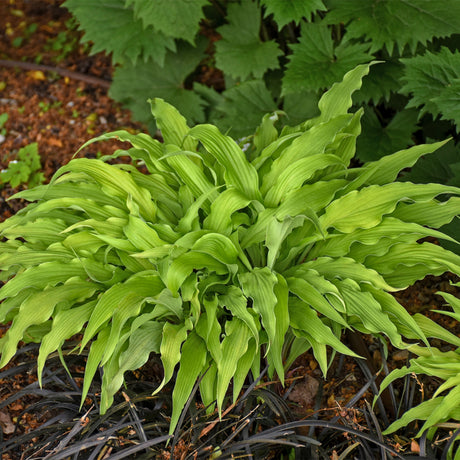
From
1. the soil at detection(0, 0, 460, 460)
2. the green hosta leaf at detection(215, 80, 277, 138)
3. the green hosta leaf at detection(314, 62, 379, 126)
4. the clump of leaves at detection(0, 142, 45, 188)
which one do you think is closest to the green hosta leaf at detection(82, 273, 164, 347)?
the green hosta leaf at detection(314, 62, 379, 126)

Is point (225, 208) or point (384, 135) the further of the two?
point (384, 135)

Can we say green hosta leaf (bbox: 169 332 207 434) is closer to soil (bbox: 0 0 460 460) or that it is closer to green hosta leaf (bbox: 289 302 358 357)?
green hosta leaf (bbox: 289 302 358 357)

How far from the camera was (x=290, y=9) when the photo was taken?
2.55 metres

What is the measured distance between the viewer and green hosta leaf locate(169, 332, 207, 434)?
5.63ft

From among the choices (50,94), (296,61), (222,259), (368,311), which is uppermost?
(50,94)

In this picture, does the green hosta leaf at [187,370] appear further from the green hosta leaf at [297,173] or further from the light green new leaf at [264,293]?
the green hosta leaf at [297,173]

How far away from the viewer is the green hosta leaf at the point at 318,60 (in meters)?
2.53

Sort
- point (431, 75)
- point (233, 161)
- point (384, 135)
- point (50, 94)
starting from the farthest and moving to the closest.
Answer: point (50, 94)
point (384, 135)
point (431, 75)
point (233, 161)

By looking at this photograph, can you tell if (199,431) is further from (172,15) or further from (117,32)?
(117,32)

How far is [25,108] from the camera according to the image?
11.5 feet

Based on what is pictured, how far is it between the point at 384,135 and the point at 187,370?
61.7 inches

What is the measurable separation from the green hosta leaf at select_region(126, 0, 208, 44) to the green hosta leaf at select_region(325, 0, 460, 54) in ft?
2.07

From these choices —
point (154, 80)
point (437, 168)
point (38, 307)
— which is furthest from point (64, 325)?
point (154, 80)

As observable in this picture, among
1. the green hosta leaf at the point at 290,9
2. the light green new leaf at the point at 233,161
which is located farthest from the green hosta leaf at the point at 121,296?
the green hosta leaf at the point at 290,9
